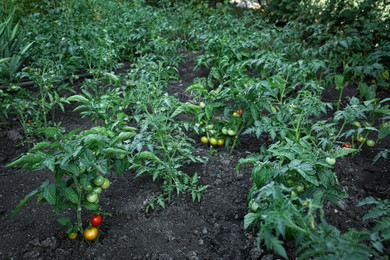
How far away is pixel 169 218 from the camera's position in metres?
1.99

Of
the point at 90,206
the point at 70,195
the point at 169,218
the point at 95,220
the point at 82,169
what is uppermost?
the point at 82,169

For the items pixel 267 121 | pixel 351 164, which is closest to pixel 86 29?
pixel 267 121

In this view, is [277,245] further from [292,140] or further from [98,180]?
[292,140]

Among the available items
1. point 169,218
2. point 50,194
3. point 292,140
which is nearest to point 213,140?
point 292,140

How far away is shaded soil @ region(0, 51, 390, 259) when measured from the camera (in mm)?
1785

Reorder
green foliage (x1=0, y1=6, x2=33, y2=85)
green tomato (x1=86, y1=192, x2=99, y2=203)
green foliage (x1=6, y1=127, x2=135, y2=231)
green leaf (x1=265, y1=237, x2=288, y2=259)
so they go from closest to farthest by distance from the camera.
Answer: green leaf (x1=265, y1=237, x2=288, y2=259), green foliage (x1=6, y1=127, x2=135, y2=231), green tomato (x1=86, y1=192, x2=99, y2=203), green foliage (x1=0, y1=6, x2=33, y2=85)

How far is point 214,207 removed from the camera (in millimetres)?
2084

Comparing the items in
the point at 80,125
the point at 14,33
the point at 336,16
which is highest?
the point at 336,16

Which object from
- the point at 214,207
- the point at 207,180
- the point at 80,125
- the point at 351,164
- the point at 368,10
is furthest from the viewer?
the point at 368,10

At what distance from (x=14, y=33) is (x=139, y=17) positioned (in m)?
1.64

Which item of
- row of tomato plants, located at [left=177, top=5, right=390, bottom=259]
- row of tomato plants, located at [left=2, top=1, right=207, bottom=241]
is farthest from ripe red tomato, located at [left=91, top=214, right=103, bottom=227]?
row of tomato plants, located at [left=177, top=5, right=390, bottom=259]

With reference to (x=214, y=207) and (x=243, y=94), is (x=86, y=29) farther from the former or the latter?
(x=214, y=207)

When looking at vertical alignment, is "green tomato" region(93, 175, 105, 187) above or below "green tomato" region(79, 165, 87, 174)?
below

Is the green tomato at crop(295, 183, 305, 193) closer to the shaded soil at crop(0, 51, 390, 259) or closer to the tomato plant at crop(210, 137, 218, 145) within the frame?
the shaded soil at crop(0, 51, 390, 259)
